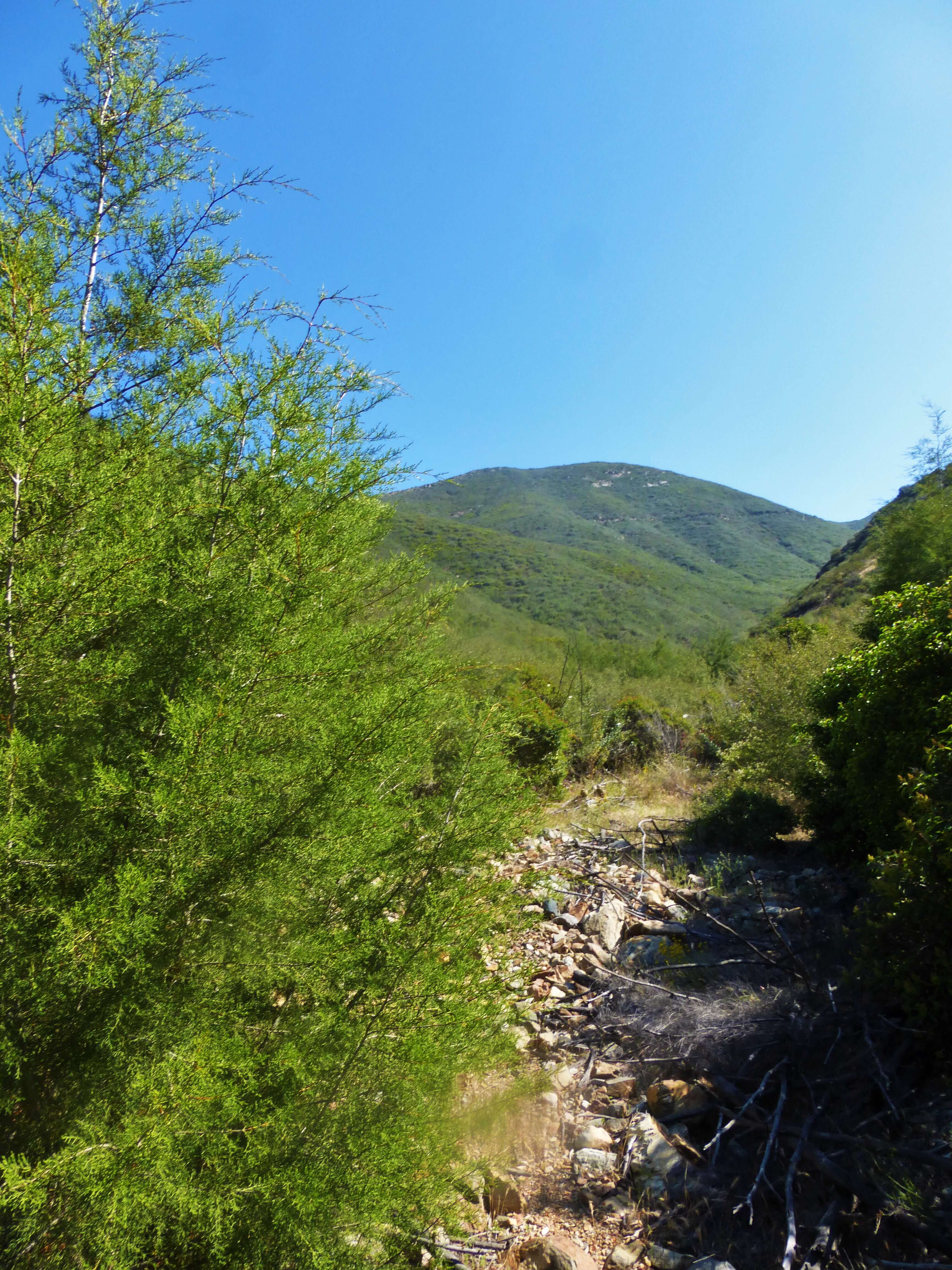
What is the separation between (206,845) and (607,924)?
4144 millimetres

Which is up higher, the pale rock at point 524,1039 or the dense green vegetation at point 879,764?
the dense green vegetation at point 879,764

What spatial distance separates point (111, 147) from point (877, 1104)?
5.62 metres

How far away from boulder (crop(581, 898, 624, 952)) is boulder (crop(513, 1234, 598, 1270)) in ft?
7.76

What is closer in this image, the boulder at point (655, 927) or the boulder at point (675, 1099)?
the boulder at point (675, 1099)

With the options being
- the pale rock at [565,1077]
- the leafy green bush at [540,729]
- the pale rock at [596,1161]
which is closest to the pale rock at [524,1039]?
the pale rock at [565,1077]

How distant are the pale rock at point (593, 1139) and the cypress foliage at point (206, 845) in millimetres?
1288

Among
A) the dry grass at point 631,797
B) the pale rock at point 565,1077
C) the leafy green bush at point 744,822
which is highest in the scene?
the leafy green bush at point 744,822

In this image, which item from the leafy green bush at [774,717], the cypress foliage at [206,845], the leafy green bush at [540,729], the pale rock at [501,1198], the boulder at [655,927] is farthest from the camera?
the leafy green bush at [540,729]

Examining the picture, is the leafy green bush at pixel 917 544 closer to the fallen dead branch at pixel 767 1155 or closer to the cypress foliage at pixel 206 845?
the fallen dead branch at pixel 767 1155

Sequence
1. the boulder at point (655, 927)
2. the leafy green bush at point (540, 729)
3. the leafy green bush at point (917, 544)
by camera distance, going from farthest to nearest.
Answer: the leafy green bush at point (917, 544)
the leafy green bush at point (540, 729)
the boulder at point (655, 927)

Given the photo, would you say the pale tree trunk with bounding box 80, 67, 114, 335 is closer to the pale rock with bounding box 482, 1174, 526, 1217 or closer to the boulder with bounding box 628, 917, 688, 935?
the pale rock with bounding box 482, 1174, 526, 1217

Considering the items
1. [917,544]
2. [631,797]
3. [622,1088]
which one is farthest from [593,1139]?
[917,544]

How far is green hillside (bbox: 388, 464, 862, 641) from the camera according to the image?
46.6 metres

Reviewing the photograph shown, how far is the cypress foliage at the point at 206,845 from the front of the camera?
5.13ft
